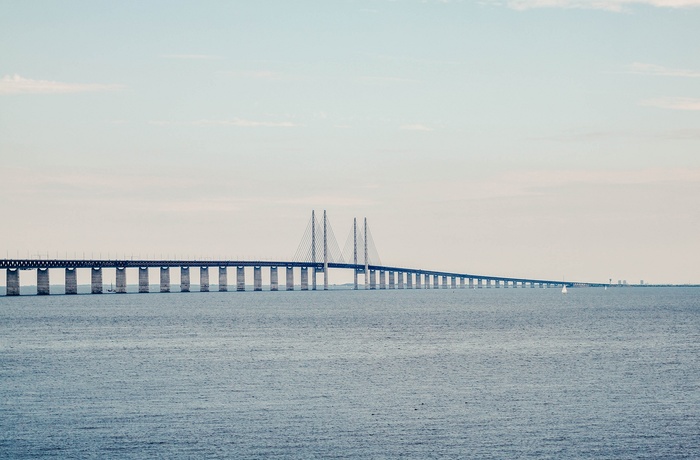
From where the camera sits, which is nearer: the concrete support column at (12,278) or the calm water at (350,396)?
the calm water at (350,396)

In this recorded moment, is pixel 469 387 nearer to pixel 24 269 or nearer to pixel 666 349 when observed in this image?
pixel 666 349

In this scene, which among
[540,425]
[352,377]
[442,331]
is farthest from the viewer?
[442,331]

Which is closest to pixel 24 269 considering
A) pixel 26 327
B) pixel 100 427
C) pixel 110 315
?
pixel 110 315

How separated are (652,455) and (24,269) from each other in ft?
535

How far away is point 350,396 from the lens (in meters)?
45.9

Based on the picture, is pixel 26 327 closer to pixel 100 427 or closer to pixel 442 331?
pixel 442 331

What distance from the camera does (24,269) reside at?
18312cm

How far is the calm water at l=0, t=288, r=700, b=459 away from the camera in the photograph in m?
34.7

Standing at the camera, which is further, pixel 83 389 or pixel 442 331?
pixel 442 331

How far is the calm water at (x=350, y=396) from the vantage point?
114 feet

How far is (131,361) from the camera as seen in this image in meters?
62.6

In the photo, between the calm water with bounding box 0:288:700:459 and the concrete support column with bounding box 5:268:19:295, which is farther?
the concrete support column with bounding box 5:268:19:295

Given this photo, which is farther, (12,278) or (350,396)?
(12,278)

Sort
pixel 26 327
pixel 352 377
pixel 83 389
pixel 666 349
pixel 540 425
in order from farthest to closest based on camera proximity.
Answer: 1. pixel 26 327
2. pixel 666 349
3. pixel 352 377
4. pixel 83 389
5. pixel 540 425
